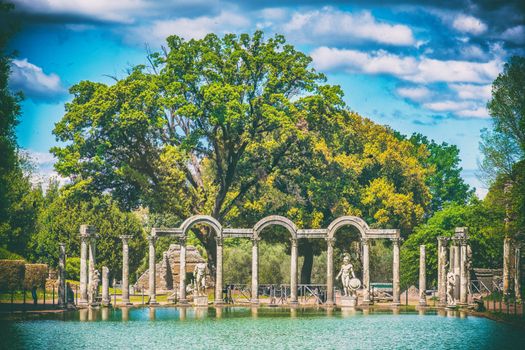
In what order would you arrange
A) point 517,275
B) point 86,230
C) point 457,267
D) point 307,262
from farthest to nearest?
point 307,262 → point 86,230 → point 457,267 → point 517,275

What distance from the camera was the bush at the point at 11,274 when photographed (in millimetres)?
52344

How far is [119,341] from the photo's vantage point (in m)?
35.7

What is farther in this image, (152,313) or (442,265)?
(442,265)

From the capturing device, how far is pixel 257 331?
3978cm

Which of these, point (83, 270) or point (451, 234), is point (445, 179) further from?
point (83, 270)

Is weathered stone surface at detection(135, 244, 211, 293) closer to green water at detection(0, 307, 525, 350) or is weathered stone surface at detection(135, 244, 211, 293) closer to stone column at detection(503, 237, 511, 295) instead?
green water at detection(0, 307, 525, 350)

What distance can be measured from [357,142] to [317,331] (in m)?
34.0

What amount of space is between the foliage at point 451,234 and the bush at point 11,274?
89.4 feet

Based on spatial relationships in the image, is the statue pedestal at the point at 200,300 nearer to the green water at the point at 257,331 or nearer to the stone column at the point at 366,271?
the green water at the point at 257,331

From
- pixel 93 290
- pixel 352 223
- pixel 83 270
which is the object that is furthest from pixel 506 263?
pixel 83 270

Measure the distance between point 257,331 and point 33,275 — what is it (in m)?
21.2

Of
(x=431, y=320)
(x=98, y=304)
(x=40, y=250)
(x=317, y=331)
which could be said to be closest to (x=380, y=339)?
(x=317, y=331)

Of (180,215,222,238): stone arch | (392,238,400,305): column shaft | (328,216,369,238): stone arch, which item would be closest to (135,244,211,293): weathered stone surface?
(180,215,222,238): stone arch

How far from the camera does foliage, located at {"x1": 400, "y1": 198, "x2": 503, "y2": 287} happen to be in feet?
211
